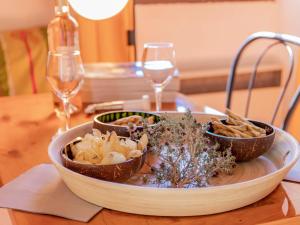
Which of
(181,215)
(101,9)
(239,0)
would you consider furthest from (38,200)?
(239,0)

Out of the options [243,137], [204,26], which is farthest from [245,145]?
[204,26]

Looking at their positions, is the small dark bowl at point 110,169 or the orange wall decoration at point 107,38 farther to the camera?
the orange wall decoration at point 107,38

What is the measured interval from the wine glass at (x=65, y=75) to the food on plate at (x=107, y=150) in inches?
14.0

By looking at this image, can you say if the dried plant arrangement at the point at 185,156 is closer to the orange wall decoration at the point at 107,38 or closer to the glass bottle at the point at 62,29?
the glass bottle at the point at 62,29

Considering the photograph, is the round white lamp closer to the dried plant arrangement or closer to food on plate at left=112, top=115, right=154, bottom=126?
food on plate at left=112, top=115, right=154, bottom=126

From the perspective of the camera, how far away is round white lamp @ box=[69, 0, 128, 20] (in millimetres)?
1243

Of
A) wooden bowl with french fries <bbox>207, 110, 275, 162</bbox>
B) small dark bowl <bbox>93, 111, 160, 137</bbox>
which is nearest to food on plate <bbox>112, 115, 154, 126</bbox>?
small dark bowl <bbox>93, 111, 160, 137</bbox>

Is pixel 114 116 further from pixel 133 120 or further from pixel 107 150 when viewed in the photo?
pixel 107 150

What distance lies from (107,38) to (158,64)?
999 millimetres

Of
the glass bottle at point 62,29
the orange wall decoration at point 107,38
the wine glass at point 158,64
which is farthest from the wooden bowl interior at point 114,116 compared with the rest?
A: the orange wall decoration at point 107,38

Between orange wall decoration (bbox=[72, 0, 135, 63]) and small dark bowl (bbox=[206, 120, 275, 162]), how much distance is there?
4.63ft

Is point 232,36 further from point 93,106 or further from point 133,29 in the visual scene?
point 93,106

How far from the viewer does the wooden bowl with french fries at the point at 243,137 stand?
2.44 feet

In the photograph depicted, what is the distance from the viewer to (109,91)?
133cm
